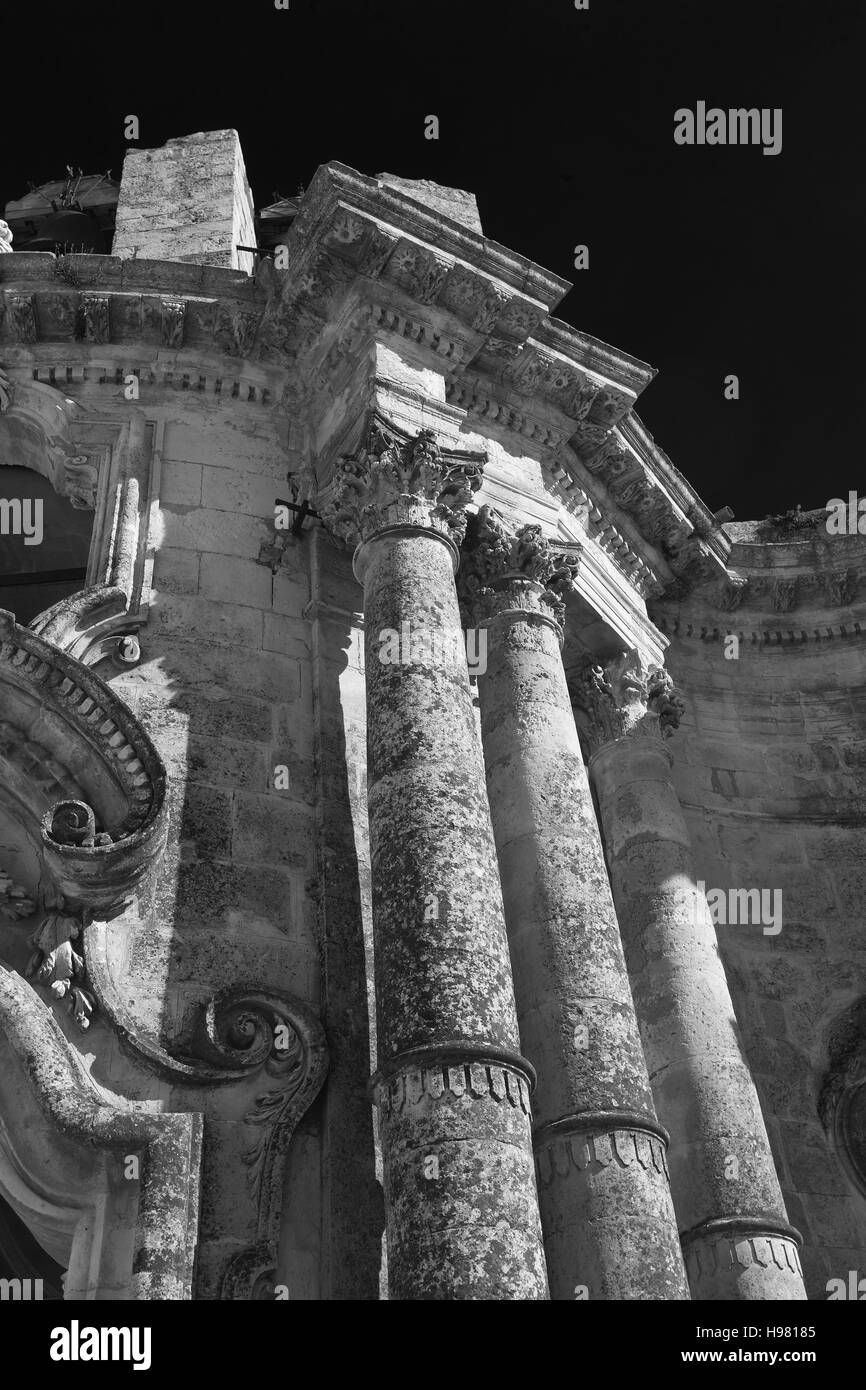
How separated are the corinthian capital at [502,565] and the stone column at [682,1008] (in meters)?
1.61

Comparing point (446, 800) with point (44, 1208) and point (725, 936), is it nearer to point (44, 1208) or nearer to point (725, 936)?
point (44, 1208)

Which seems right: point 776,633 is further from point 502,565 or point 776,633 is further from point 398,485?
point 398,485

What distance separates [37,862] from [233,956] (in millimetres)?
1362

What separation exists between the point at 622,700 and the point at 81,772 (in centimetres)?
496

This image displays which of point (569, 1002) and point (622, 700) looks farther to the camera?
point (622, 700)

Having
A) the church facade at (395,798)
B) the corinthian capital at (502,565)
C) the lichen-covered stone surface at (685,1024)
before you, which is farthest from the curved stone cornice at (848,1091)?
the corinthian capital at (502,565)

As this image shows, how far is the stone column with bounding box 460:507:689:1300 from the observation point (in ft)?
24.1

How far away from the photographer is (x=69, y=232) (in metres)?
17.9

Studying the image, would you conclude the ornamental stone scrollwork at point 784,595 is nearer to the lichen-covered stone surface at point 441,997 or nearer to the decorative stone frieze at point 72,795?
the lichen-covered stone surface at point 441,997

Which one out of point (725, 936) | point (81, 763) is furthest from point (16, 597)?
point (725, 936)

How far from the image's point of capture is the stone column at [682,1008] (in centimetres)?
896

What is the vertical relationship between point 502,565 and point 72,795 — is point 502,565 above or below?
above

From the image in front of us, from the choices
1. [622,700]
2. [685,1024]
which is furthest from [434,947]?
[622,700]

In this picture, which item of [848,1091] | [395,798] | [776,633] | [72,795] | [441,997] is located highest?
[776,633]
